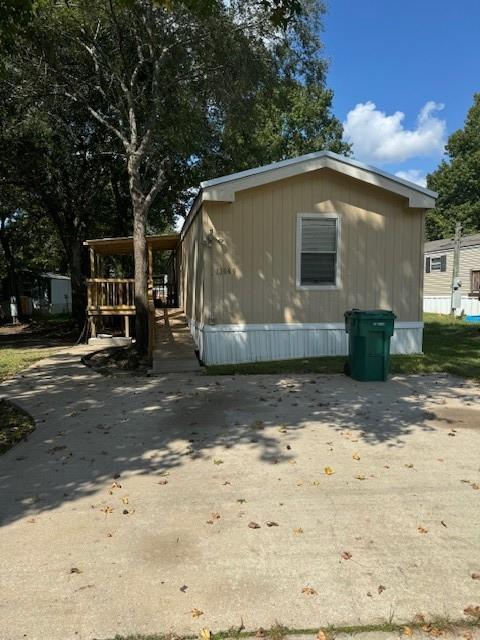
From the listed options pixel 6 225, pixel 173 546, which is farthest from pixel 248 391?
pixel 6 225

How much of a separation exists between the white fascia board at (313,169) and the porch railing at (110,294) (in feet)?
20.1

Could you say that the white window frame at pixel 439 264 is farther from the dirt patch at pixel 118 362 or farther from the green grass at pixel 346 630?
the green grass at pixel 346 630

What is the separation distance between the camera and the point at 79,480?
4.20m

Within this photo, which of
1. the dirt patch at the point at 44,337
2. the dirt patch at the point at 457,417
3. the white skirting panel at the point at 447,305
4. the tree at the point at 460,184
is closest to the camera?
the dirt patch at the point at 457,417

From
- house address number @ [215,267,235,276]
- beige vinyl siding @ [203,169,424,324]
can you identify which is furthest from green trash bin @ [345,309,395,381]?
house address number @ [215,267,235,276]

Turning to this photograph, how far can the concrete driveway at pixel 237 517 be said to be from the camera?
253 cm

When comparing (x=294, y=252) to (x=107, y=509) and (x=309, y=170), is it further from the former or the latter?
(x=107, y=509)

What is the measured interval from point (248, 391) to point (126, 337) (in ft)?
26.7

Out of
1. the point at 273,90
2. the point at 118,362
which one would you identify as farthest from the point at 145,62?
the point at 118,362

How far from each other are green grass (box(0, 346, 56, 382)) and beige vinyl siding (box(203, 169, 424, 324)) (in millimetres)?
4115

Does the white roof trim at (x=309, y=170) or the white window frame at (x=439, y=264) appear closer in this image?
the white roof trim at (x=309, y=170)

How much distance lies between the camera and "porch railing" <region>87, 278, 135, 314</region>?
1453 cm

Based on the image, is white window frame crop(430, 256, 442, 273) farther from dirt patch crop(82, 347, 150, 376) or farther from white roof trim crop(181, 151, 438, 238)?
dirt patch crop(82, 347, 150, 376)

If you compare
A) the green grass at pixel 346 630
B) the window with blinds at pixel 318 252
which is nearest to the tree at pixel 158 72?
the window with blinds at pixel 318 252
